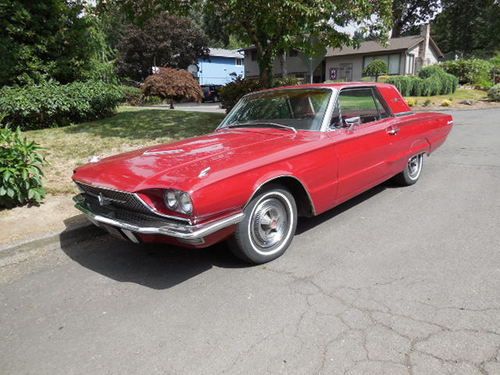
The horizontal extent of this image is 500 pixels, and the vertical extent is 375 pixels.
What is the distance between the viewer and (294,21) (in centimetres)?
894

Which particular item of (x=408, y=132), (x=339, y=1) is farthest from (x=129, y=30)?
(x=408, y=132)

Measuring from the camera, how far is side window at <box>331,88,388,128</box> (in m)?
4.58

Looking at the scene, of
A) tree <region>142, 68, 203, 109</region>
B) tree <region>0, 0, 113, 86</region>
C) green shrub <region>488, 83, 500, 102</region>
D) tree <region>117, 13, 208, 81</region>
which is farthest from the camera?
tree <region>117, 13, 208, 81</region>

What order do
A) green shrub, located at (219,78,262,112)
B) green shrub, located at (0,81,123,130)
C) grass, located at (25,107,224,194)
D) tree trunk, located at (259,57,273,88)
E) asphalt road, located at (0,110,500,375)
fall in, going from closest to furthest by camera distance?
1. asphalt road, located at (0,110,500,375)
2. grass, located at (25,107,224,194)
3. green shrub, located at (0,81,123,130)
4. tree trunk, located at (259,57,273,88)
5. green shrub, located at (219,78,262,112)

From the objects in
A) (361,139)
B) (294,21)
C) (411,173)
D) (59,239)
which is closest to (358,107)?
(361,139)

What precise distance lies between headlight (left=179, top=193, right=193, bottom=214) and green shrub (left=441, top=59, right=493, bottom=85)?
1293 inches

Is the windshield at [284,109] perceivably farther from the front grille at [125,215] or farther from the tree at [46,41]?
the tree at [46,41]

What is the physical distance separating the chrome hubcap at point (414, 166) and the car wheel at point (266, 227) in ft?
9.35

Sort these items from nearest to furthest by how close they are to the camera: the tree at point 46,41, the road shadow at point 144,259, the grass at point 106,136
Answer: the road shadow at point 144,259 → the grass at point 106,136 → the tree at point 46,41

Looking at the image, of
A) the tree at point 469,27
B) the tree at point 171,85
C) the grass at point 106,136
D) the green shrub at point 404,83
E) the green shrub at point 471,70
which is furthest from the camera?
the tree at point 469,27

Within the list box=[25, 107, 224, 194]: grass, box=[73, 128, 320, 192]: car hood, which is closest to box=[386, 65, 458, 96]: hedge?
box=[25, 107, 224, 194]: grass

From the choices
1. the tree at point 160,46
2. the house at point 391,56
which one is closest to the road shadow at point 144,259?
the house at point 391,56

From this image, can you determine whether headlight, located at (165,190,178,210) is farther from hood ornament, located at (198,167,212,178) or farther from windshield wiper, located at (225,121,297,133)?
windshield wiper, located at (225,121,297,133)

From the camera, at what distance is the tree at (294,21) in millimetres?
8758
